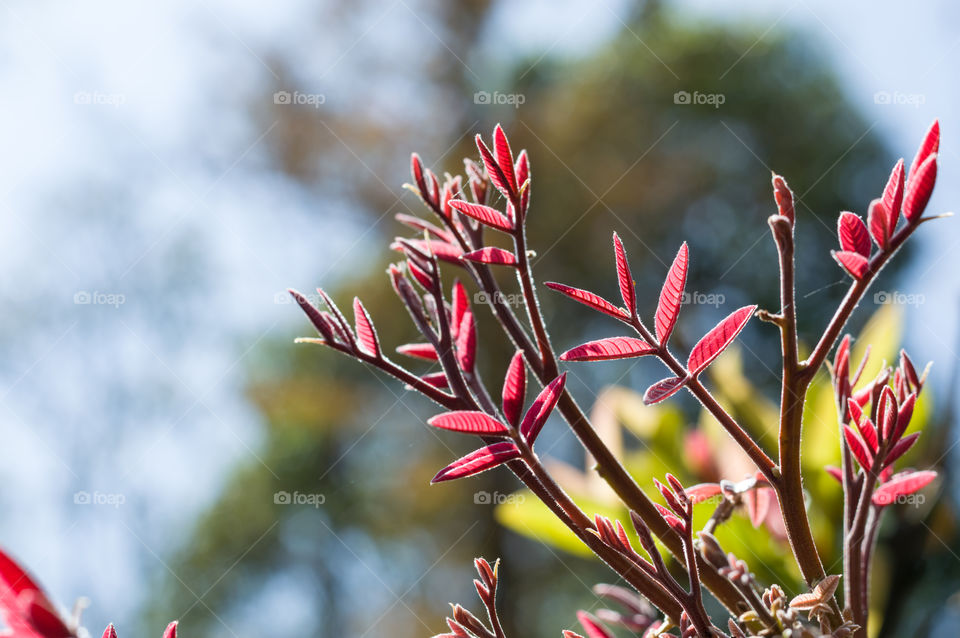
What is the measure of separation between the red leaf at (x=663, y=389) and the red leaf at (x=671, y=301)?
2cm

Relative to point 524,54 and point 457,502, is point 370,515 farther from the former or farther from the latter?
point 524,54

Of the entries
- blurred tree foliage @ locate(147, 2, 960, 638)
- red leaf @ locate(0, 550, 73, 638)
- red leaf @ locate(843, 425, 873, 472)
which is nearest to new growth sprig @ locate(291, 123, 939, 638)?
red leaf @ locate(843, 425, 873, 472)

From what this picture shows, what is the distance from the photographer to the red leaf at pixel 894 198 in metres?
0.24

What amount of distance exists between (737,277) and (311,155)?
249 cm

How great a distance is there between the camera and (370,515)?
144 inches

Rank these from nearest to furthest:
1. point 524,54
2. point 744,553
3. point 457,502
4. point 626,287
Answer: point 626,287 → point 744,553 → point 457,502 → point 524,54

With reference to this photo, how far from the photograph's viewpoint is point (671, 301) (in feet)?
0.85

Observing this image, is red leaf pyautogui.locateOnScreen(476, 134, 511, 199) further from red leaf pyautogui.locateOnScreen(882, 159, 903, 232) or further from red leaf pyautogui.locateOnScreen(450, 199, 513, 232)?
red leaf pyautogui.locateOnScreen(882, 159, 903, 232)

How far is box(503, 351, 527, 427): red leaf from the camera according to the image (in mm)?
261

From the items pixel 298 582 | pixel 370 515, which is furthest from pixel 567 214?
pixel 298 582

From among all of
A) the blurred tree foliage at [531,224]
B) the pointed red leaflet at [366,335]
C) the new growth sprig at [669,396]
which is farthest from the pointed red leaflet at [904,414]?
→ the blurred tree foliage at [531,224]

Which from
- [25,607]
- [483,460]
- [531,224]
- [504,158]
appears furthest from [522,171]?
[531,224]

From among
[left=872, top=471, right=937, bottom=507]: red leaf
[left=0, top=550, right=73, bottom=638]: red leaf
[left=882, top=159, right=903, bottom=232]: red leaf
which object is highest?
[left=882, top=159, right=903, bottom=232]: red leaf

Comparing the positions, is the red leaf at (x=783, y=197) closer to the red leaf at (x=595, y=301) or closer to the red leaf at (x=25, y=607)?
the red leaf at (x=595, y=301)
